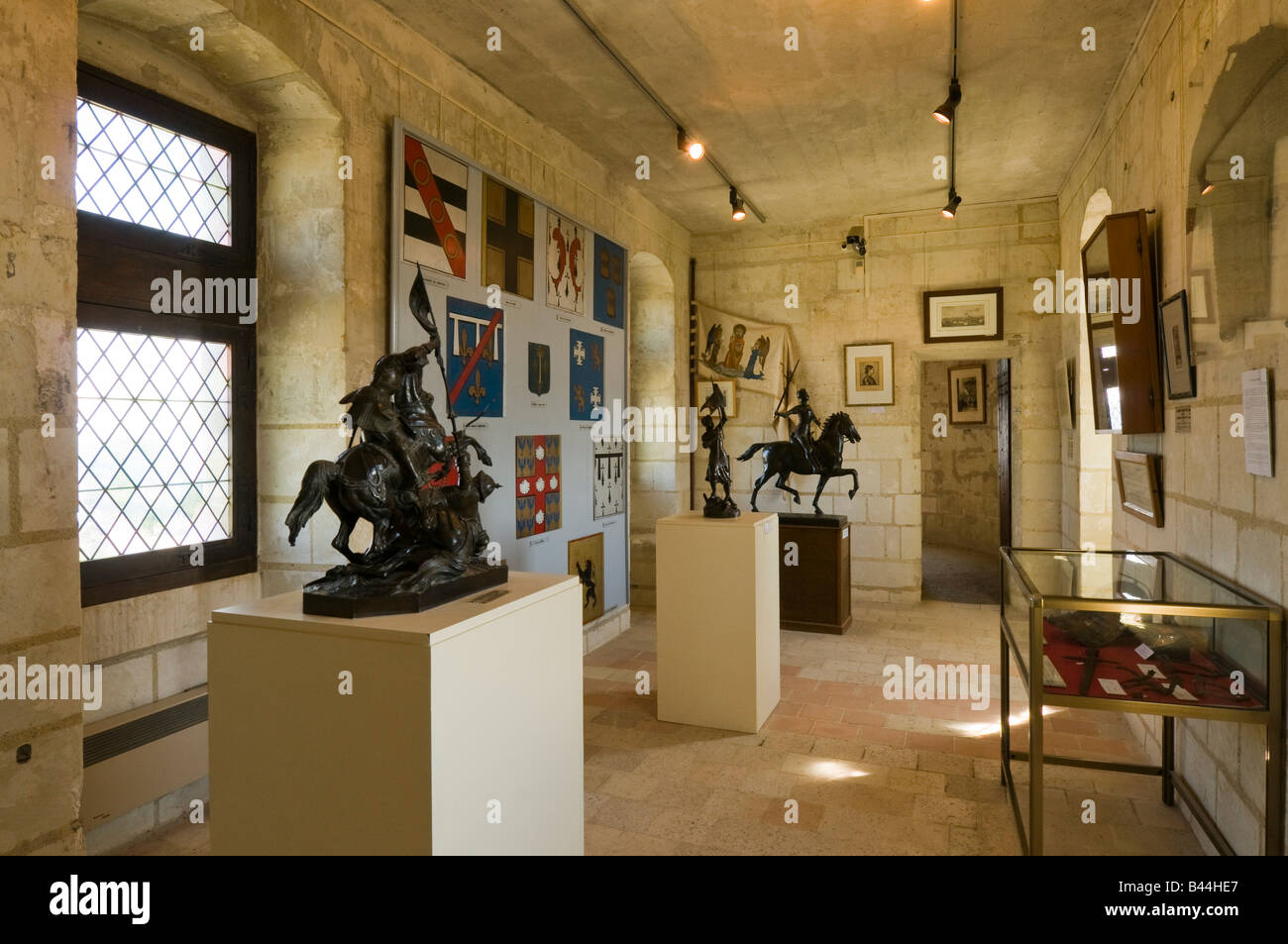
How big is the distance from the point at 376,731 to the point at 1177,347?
3.78 metres

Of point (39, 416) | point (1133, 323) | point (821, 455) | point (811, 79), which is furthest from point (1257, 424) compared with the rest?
point (821, 455)

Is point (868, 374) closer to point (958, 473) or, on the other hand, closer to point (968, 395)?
point (968, 395)

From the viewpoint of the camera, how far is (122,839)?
10.8 feet

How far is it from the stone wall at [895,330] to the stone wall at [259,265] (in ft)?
14.7

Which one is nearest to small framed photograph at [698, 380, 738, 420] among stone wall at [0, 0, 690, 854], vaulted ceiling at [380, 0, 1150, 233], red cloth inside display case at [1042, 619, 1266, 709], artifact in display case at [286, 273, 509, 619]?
vaulted ceiling at [380, 0, 1150, 233]

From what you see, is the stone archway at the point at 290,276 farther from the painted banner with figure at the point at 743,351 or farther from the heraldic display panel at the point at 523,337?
the painted banner with figure at the point at 743,351

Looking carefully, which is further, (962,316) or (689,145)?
(962,316)

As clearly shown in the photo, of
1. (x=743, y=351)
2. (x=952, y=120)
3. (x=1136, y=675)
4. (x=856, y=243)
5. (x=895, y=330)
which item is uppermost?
(x=952, y=120)

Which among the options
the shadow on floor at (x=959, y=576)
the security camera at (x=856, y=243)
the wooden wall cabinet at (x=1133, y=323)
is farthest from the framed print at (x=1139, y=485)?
the security camera at (x=856, y=243)

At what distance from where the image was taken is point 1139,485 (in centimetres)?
434

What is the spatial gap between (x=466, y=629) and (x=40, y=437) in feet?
5.40

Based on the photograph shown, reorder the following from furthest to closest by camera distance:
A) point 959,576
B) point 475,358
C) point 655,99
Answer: point 959,576 → point 655,99 → point 475,358

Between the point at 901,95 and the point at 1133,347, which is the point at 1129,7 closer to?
the point at 901,95

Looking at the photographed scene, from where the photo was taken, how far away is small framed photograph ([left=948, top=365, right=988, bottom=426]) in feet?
37.3
